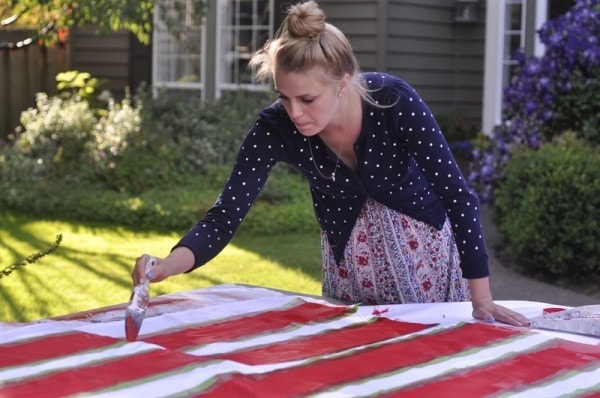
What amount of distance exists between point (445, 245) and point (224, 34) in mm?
9625

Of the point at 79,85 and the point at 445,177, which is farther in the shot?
the point at 79,85

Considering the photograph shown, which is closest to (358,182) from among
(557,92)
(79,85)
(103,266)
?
(103,266)

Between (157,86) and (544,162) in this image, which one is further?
(157,86)

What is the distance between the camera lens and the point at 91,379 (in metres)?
2.20

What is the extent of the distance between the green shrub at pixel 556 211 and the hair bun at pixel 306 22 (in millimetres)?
4169

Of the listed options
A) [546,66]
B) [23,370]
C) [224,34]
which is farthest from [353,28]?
[23,370]

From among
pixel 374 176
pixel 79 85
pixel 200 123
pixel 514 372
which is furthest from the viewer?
pixel 79 85

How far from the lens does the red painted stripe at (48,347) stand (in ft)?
7.74

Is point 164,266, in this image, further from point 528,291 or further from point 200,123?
point 200,123

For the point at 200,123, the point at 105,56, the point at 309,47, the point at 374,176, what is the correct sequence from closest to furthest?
the point at 309,47 < the point at 374,176 < the point at 200,123 < the point at 105,56

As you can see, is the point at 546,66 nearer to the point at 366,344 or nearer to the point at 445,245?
the point at 445,245

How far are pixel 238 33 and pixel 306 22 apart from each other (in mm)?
9872

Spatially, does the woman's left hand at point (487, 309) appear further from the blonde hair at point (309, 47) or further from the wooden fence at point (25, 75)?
the wooden fence at point (25, 75)

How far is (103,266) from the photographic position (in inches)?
289
